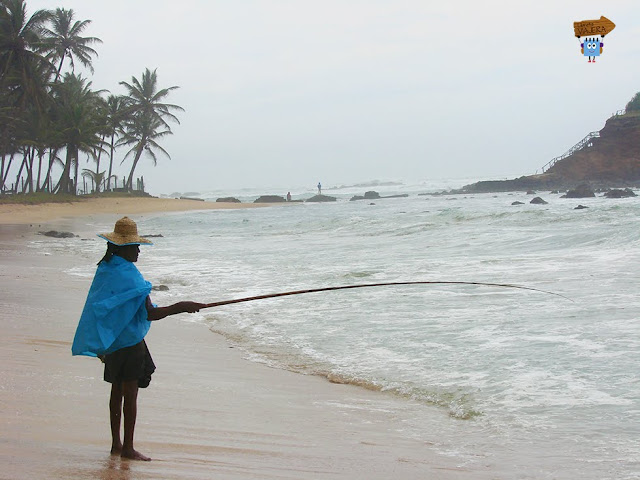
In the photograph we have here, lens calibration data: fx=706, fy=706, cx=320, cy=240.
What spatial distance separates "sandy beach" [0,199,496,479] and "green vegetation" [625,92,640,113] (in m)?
71.8

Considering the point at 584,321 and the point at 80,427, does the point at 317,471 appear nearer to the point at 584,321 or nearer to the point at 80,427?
the point at 80,427

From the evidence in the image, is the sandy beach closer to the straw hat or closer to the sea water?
the sea water

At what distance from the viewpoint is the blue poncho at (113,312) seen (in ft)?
10.0

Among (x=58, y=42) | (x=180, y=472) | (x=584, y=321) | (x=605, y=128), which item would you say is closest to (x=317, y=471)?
(x=180, y=472)

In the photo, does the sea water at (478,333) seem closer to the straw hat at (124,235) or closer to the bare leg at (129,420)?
the bare leg at (129,420)

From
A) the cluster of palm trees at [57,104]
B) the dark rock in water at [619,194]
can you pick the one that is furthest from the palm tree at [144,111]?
the dark rock in water at [619,194]

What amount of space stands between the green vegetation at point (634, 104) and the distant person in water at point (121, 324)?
7351 cm

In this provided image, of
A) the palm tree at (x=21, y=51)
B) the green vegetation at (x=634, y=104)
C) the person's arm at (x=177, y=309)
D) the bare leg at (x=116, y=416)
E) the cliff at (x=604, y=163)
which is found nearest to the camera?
the person's arm at (x=177, y=309)

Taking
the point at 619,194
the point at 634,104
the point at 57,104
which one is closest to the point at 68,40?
the point at 57,104

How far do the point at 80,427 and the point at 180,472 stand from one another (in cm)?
78

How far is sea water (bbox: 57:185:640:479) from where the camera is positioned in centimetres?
398

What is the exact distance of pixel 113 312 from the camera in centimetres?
309

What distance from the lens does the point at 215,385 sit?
15.9 feet

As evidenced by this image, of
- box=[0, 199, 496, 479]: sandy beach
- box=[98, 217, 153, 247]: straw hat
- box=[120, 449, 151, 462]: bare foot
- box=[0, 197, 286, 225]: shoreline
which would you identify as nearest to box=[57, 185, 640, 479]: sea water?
box=[0, 199, 496, 479]: sandy beach
